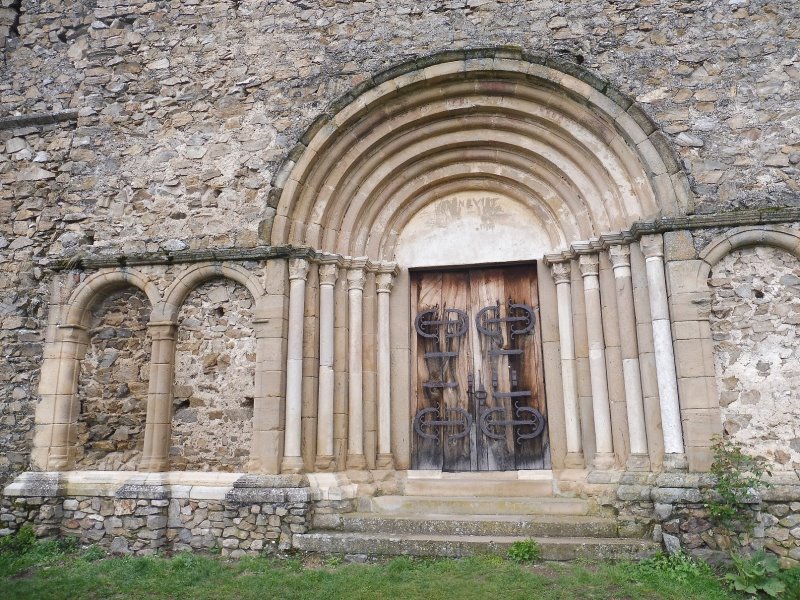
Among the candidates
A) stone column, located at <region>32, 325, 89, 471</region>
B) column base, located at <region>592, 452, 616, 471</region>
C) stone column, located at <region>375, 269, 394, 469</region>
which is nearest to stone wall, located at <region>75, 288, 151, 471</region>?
stone column, located at <region>32, 325, 89, 471</region>

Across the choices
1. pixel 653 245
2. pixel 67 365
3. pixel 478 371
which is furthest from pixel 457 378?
pixel 67 365

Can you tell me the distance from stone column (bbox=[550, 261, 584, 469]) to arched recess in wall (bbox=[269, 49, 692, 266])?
0.39 metres

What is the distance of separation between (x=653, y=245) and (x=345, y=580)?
161 inches

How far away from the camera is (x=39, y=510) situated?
6031mm

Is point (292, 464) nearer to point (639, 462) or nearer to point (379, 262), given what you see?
point (379, 262)

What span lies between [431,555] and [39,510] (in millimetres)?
3976

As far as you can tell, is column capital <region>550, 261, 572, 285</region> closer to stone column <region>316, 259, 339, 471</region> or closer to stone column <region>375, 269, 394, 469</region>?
stone column <region>375, 269, 394, 469</region>

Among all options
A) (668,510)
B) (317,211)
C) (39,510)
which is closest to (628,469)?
(668,510)

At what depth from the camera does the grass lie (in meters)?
4.46

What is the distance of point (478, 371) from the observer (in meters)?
6.75

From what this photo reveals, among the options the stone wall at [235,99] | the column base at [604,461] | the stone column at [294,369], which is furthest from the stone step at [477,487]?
the stone wall at [235,99]

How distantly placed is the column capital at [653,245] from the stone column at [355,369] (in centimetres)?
292

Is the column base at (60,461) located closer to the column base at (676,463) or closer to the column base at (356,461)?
the column base at (356,461)

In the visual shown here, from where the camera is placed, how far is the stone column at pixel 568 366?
20.3 feet
